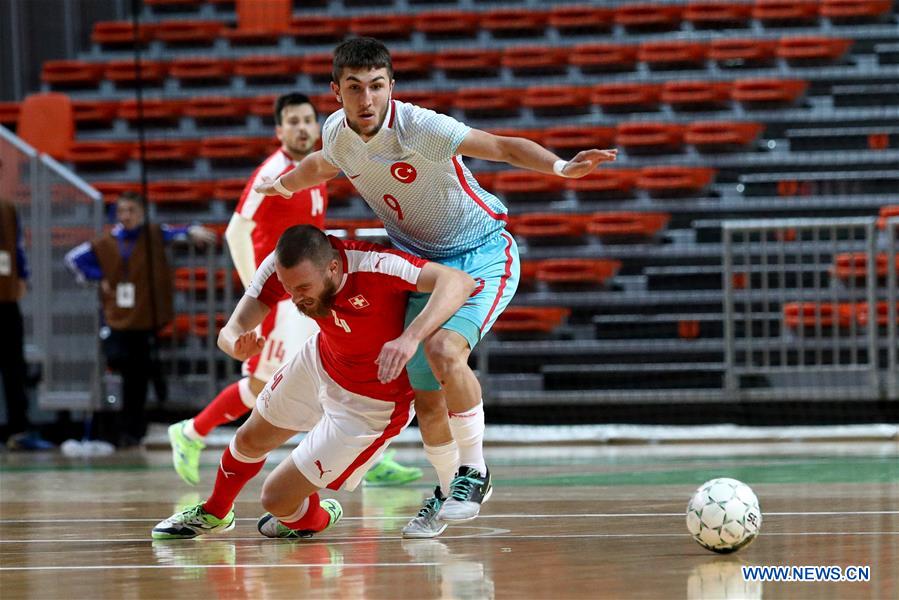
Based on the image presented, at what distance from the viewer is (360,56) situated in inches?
183

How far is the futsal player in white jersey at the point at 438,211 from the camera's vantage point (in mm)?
4672

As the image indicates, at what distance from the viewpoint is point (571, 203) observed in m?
13.2

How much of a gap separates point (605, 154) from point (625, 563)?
127 cm

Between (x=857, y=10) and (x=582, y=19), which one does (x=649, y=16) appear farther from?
(x=857, y=10)

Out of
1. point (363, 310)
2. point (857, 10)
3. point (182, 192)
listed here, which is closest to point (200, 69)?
point (182, 192)

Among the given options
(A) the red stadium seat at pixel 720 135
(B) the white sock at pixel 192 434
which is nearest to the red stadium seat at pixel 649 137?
(A) the red stadium seat at pixel 720 135

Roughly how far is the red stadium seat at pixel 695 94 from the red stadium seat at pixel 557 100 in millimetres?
826

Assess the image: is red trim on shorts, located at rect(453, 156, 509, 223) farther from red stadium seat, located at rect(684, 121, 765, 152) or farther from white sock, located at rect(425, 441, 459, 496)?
red stadium seat, located at rect(684, 121, 765, 152)

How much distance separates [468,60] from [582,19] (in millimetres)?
1321

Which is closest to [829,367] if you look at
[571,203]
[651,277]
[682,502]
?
[651,277]

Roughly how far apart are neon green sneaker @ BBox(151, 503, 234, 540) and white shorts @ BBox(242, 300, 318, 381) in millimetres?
2157

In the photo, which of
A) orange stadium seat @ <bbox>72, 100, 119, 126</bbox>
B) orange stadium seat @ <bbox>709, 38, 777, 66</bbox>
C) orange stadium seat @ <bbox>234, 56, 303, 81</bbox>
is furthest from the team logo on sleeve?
orange stadium seat @ <bbox>72, 100, 119, 126</bbox>

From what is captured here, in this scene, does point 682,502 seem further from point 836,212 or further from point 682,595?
point 836,212

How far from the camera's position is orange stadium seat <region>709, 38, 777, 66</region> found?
45.6 feet
